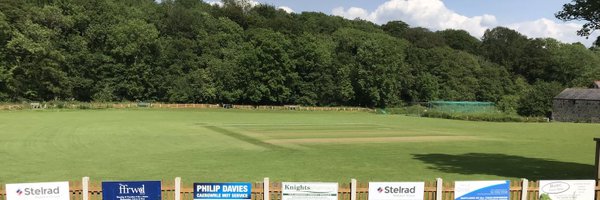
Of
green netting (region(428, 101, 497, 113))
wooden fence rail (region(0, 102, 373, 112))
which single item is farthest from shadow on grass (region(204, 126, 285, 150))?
green netting (region(428, 101, 497, 113))

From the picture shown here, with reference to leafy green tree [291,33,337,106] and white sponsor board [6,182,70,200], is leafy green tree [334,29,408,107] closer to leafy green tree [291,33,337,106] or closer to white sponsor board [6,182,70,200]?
leafy green tree [291,33,337,106]

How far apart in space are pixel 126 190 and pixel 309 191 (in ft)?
13.6

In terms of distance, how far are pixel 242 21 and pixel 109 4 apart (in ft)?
97.9

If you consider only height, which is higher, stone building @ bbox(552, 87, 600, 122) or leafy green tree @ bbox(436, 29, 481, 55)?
leafy green tree @ bbox(436, 29, 481, 55)

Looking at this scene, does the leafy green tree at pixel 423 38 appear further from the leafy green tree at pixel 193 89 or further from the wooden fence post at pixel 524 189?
the wooden fence post at pixel 524 189

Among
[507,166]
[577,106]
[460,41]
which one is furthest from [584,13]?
[460,41]

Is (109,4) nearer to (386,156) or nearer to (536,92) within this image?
(536,92)

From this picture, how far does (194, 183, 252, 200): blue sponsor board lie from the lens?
37.4 ft

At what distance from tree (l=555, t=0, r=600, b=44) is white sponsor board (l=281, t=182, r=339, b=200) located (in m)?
12.8

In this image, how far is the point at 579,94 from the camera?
7169cm

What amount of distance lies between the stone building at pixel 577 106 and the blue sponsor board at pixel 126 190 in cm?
7194

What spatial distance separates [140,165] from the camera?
2058 centimetres

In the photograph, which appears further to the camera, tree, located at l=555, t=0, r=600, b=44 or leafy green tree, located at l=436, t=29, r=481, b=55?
leafy green tree, located at l=436, t=29, r=481, b=55

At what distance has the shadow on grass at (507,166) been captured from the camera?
19.4 m
